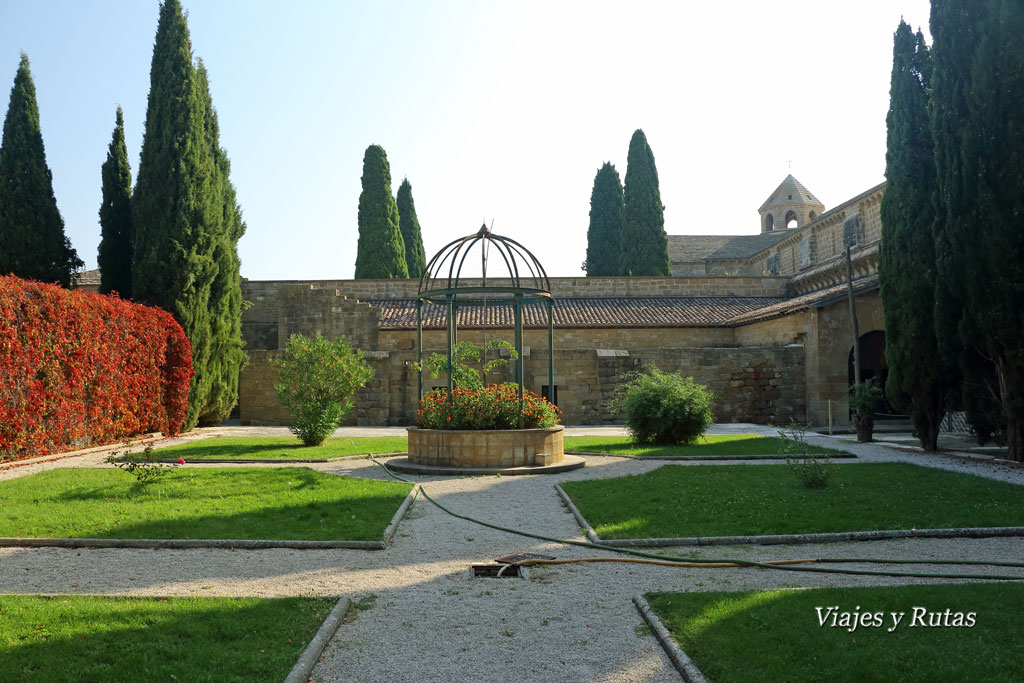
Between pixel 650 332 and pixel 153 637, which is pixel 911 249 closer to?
pixel 650 332

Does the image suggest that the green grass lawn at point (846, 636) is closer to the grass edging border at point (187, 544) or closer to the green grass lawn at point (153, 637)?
the green grass lawn at point (153, 637)

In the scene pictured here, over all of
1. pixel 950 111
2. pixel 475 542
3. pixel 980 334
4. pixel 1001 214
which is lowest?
pixel 475 542

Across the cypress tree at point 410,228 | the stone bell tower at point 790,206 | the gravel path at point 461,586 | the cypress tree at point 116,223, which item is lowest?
the gravel path at point 461,586

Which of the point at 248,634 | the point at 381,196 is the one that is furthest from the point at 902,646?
the point at 381,196

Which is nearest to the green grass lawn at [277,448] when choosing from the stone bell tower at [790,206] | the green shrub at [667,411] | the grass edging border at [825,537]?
the green shrub at [667,411]

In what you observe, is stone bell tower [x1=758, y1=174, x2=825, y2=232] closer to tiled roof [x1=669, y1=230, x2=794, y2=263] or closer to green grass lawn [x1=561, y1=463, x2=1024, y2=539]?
tiled roof [x1=669, y1=230, x2=794, y2=263]

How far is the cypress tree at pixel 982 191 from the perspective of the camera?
11.3 metres

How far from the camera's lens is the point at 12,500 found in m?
7.74

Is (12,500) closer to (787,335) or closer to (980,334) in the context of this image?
(980,334)

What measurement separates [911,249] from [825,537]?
32.3 ft

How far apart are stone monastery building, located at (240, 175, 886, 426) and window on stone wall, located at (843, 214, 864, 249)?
65 millimetres

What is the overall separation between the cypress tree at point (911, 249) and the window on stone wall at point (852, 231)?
17690mm

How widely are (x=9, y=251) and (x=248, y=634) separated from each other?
21.2 m

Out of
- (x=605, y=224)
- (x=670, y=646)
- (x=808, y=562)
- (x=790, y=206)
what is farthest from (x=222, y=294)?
(x=790, y=206)
